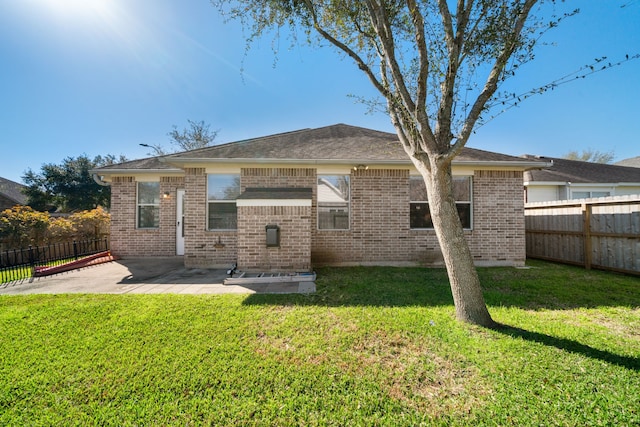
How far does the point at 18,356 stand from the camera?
2.76 m

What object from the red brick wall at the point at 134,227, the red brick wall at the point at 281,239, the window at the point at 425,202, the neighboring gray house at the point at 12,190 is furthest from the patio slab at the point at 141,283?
the neighboring gray house at the point at 12,190

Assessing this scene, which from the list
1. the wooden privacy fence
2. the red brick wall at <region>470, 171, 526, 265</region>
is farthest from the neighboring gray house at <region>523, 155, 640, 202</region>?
the red brick wall at <region>470, 171, 526, 265</region>

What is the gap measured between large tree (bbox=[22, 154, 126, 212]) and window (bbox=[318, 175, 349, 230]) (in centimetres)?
2417

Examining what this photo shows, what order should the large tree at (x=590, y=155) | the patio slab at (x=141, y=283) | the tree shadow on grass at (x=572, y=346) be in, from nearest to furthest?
the tree shadow on grass at (x=572, y=346) < the patio slab at (x=141, y=283) < the large tree at (x=590, y=155)

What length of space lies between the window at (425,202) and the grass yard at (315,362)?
10.8 ft

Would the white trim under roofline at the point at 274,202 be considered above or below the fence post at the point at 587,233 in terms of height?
above

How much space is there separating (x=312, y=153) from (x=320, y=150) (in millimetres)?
393

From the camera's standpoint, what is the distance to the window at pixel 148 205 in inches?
350

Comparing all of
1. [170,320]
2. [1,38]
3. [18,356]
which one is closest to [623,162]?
[170,320]

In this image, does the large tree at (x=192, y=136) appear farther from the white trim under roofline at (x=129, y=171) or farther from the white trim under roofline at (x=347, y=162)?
the white trim under roofline at (x=347, y=162)

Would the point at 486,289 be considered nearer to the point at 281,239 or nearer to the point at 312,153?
the point at 281,239

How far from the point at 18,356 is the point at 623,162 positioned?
3459cm

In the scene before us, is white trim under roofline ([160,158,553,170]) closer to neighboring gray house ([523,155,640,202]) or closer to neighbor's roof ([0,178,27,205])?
neighboring gray house ([523,155,640,202])

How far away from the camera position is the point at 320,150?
24.9 ft
